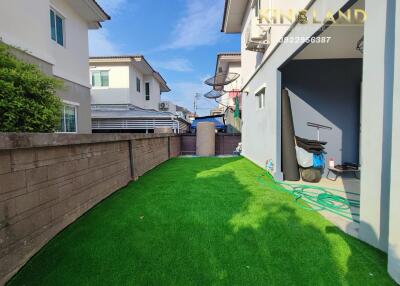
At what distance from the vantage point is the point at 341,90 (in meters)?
5.70

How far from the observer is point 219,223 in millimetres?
2879

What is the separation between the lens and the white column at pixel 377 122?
2.06 m

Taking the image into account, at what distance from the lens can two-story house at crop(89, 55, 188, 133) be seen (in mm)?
14844

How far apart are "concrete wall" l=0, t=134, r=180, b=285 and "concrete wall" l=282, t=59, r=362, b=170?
4.67 meters

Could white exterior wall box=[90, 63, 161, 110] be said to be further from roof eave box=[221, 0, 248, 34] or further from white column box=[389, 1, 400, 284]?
white column box=[389, 1, 400, 284]

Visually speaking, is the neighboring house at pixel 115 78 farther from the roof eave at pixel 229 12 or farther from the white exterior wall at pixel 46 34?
the roof eave at pixel 229 12

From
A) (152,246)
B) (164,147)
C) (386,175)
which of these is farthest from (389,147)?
(164,147)

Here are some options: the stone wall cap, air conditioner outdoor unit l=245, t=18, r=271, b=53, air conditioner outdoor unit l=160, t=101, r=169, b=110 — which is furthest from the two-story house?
the stone wall cap

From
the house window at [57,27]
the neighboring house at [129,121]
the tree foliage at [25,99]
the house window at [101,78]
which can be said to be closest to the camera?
the tree foliage at [25,99]

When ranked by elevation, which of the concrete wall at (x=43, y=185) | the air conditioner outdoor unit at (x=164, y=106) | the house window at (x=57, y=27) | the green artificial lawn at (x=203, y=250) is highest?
the house window at (x=57, y=27)

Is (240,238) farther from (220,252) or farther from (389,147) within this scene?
(389,147)

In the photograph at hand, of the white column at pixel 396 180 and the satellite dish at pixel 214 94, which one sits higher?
the satellite dish at pixel 214 94

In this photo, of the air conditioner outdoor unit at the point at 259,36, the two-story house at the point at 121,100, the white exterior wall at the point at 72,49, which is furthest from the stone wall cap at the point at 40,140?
the two-story house at the point at 121,100

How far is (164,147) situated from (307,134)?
5.41 meters
